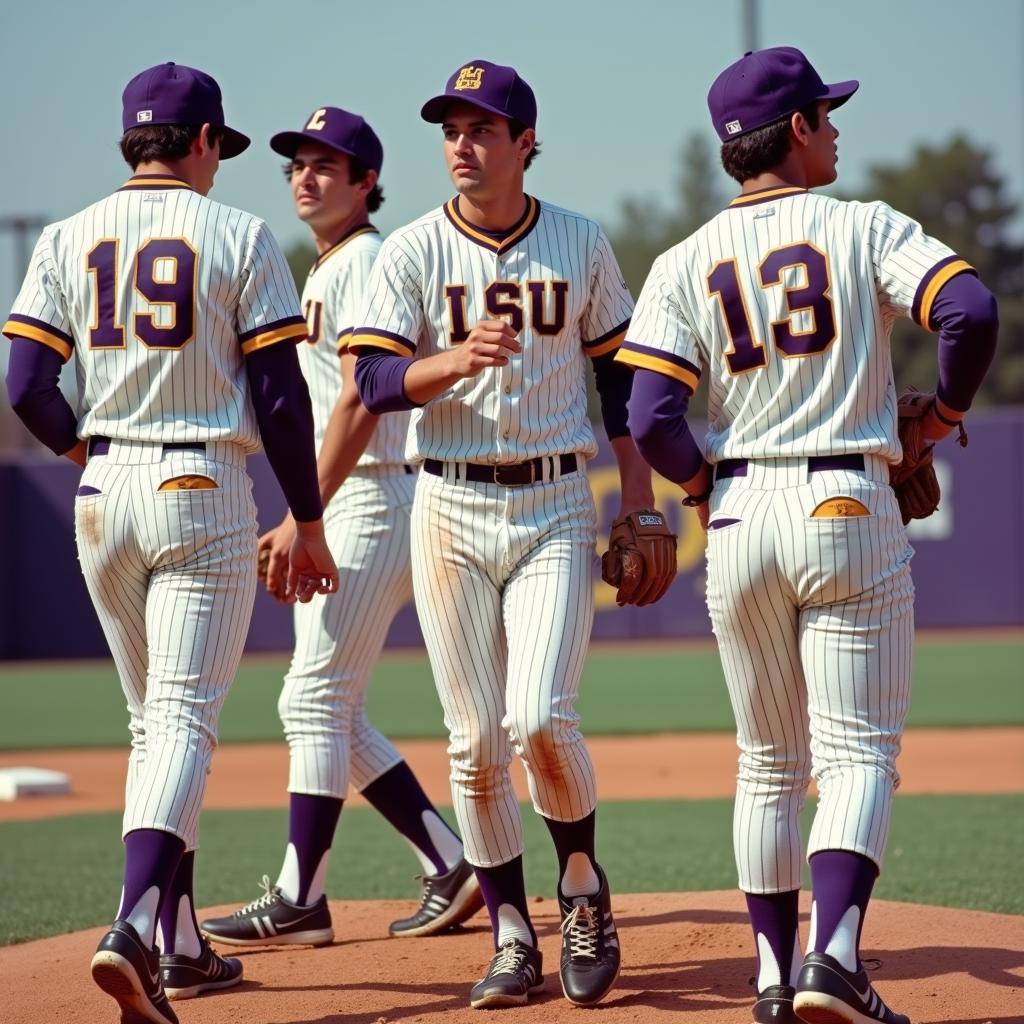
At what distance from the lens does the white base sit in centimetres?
838

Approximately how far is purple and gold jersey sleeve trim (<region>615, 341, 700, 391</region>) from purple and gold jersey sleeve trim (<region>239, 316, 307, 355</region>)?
0.75 metres

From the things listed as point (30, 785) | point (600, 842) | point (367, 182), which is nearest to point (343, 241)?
point (367, 182)

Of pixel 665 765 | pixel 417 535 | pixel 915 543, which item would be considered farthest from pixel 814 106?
pixel 915 543

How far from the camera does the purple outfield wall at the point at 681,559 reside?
16719mm

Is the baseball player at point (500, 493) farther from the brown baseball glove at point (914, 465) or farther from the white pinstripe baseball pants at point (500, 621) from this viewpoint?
the brown baseball glove at point (914, 465)

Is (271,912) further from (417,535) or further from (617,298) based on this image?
(617,298)

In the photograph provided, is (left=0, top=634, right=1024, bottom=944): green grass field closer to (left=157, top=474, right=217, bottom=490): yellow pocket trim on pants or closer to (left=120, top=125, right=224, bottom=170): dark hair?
(left=157, top=474, right=217, bottom=490): yellow pocket trim on pants

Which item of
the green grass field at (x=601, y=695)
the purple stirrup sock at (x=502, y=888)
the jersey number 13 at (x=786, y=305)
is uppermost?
the jersey number 13 at (x=786, y=305)

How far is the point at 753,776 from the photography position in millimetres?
3248

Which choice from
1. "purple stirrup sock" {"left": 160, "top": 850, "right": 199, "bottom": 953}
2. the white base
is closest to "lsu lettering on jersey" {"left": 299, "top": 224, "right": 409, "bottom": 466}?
"purple stirrup sock" {"left": 160, "top": 850, "right": 199, "bottom": 953}

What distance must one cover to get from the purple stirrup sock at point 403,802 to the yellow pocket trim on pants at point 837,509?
76.3 inches

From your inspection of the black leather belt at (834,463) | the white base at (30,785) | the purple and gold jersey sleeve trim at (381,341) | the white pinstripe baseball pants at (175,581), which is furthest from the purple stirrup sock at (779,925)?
the white base at (30,785)

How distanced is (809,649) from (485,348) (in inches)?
35.9

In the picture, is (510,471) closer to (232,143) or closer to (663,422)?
(663,422)
